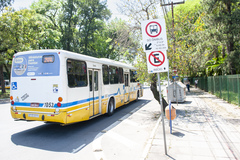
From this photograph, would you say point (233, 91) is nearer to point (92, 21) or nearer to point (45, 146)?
point (45, 146)

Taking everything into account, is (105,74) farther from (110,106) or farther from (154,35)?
(154,35)

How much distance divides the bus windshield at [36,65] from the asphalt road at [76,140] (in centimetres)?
227

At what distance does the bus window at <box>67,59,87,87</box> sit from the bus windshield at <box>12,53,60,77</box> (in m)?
0.53

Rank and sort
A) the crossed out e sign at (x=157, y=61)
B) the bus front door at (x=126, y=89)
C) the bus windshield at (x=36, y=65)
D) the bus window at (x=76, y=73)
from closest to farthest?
1. the crossed out e sign at (x=157, y=61)
2. the bus windshield at (x=36, y=65)
3. the bus window at (x=76, y=73)
4. the bus front door at (x=126, y=89)

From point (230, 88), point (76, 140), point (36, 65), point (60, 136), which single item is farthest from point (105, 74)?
point (230, 88)

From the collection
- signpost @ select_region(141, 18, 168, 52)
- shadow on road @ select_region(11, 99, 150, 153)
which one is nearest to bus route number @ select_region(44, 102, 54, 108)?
shadow on road @ select_region(11, 99, 150, 153)

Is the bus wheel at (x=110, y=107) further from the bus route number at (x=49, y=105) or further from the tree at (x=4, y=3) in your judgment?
the tree at (x=4, y=3)

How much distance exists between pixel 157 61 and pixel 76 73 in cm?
364

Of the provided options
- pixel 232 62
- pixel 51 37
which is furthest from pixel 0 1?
pixel 232 62

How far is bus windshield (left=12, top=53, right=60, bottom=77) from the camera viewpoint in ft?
22.3

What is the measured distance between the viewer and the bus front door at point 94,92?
28.0 ft

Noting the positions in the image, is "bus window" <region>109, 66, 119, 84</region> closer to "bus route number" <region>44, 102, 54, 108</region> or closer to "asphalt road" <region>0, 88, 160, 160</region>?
"asphalt road" <region>0, 88, 160, 160</region>

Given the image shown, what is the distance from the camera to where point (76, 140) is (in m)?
6.49

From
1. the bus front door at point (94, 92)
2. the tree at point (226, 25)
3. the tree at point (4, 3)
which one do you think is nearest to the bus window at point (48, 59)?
the bus front door at point (94, 92)
